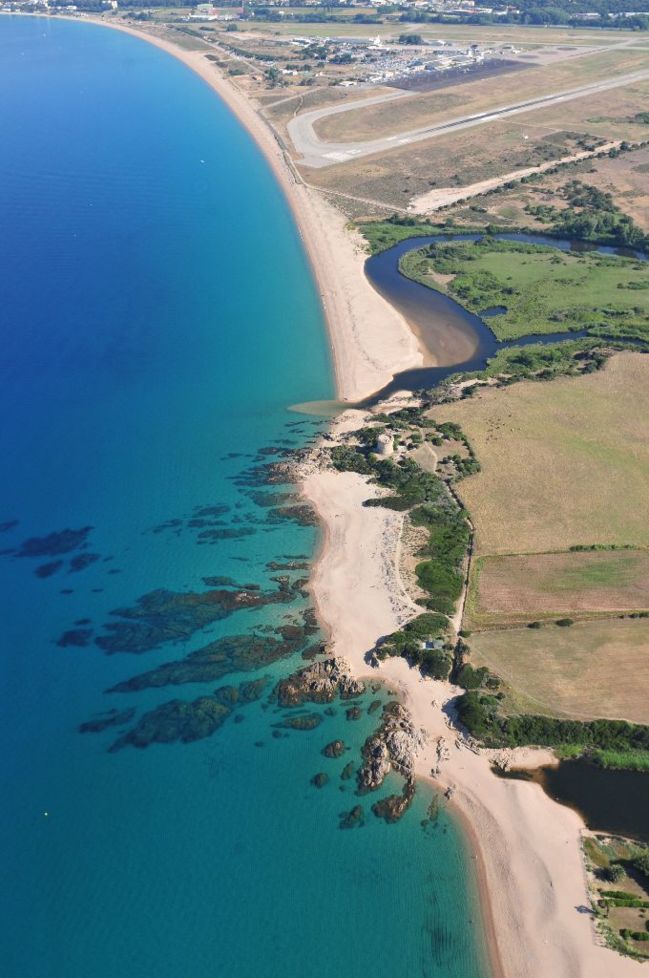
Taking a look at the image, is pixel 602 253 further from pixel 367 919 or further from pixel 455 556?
pixel 367 919

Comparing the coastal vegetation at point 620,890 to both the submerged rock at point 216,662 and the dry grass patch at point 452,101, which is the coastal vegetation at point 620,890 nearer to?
the submerged rock at point 216,662

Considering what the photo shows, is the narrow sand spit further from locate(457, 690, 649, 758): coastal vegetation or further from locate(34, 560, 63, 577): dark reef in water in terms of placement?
locate(34, 560, 63, 577): dark reef in water

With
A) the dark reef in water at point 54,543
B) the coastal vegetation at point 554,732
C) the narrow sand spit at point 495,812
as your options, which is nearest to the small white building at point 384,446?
the narrow sand spit at point 495,812

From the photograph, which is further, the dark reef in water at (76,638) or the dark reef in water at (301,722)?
the dark reef in water at (76,638)

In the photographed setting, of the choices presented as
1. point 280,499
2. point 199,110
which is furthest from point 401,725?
point 199,110

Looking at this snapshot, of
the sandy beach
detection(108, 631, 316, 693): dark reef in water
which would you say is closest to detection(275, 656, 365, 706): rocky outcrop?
the sandy beach

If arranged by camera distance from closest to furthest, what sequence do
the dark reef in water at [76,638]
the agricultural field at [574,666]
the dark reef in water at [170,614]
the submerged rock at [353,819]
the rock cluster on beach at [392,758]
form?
the submerged rock at [353,819]
the rock cluster on beach at [392,758]
the agricultural field at [574,666]
the dark reef in water at [170,614]
the dark reef in water at [76,638]
